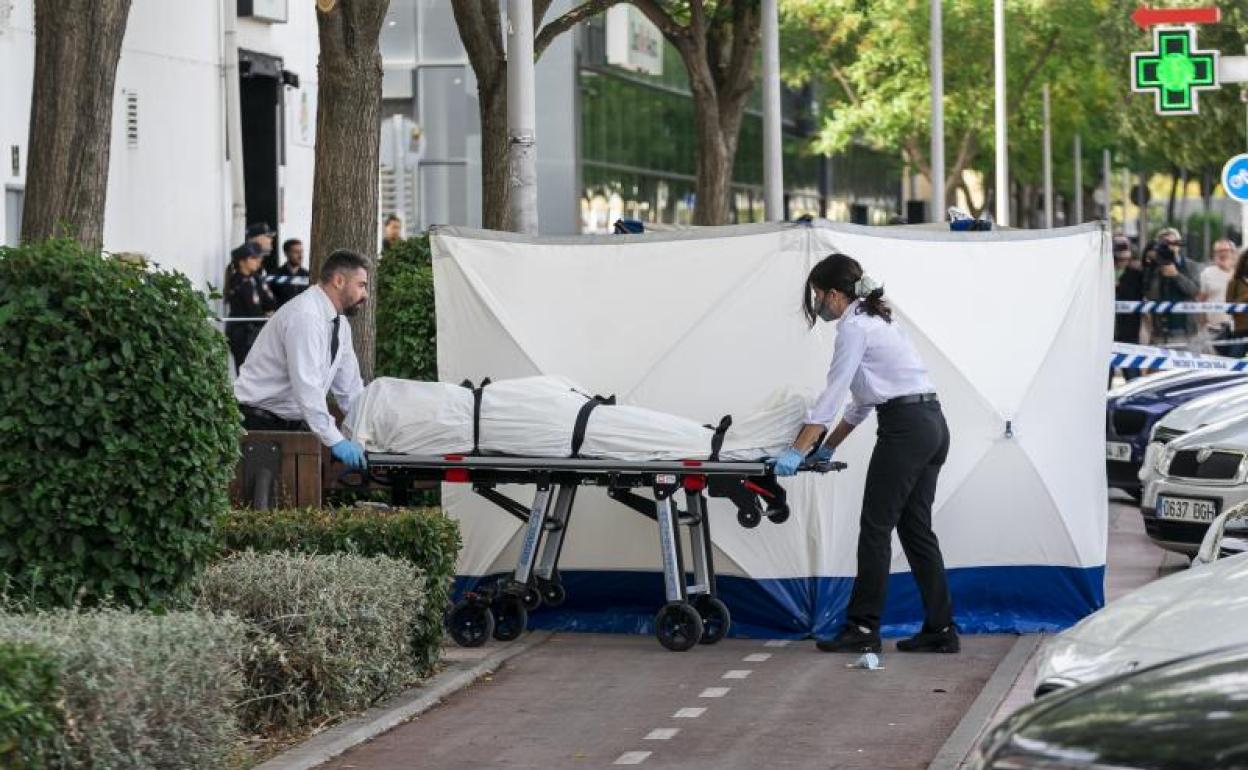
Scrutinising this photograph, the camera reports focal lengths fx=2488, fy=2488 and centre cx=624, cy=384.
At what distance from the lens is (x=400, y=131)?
32938mm

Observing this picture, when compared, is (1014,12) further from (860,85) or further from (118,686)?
(118,686)

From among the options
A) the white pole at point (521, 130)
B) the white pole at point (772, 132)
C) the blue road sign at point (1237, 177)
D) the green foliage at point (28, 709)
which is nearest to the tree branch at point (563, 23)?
the white pole at point (772, 132)

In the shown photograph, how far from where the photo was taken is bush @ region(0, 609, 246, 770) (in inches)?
276

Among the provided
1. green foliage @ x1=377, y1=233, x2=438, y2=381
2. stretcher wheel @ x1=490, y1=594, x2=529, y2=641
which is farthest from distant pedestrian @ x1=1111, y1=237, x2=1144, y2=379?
stretcher wheel @ x1=490, y1=594, x2=529, y2=641

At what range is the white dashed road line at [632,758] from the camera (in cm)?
857

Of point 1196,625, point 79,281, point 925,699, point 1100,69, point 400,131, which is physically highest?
point 1100,69

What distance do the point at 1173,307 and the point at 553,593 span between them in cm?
1572

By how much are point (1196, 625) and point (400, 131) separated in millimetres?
26892

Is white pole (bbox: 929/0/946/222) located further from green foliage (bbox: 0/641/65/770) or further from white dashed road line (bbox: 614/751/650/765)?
green foliage (bbox: 0/641/65/770)

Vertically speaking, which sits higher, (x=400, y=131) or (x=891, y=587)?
(x=400, y=131)

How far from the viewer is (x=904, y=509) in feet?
36.5

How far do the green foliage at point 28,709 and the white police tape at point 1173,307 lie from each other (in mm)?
17499

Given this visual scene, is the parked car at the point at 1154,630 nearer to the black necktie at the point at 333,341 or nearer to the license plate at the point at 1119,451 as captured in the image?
the black necktie at the point at 333,341

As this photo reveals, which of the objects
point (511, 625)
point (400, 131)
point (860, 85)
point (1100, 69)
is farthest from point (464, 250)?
point (1100, 69)
